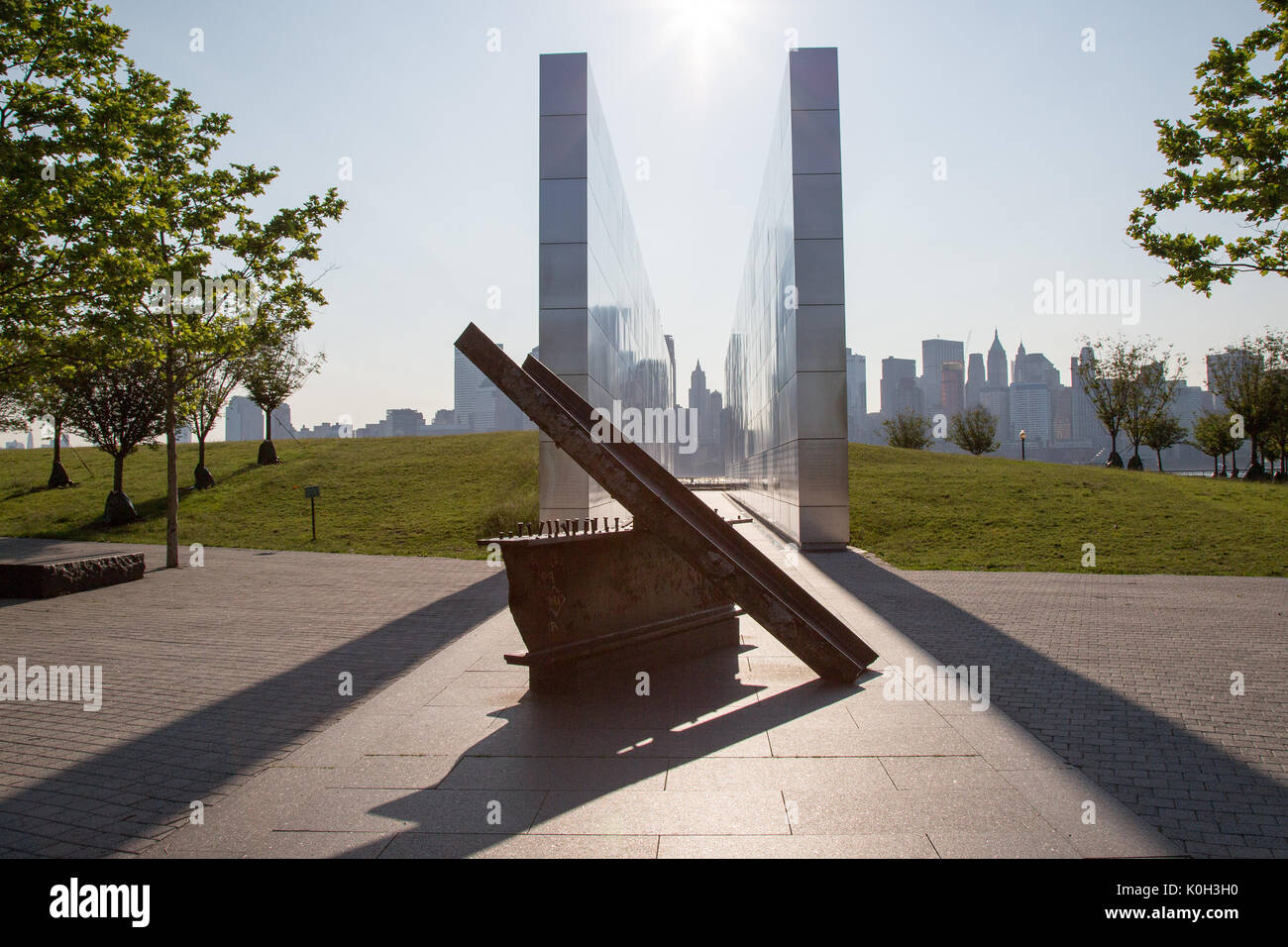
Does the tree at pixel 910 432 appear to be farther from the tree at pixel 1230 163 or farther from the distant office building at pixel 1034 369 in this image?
the distant office building at pixel 1034 369

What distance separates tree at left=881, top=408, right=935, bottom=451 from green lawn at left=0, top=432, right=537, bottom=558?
101 feet

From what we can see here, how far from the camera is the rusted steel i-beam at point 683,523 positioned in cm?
640

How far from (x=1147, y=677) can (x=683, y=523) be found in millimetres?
4683

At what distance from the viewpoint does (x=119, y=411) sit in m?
26.0

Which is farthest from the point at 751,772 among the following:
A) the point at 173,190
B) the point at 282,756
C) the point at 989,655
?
the point at 173,190

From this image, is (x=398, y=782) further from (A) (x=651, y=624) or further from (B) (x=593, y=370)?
(B) (x=593, y=370)

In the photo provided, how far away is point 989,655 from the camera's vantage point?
27.0 ft

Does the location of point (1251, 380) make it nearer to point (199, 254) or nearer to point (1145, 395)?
point (1145, 395)

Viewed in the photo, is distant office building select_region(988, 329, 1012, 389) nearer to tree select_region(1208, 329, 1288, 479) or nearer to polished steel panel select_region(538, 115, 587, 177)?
tree select_region(1208, 329, 1288, 479)

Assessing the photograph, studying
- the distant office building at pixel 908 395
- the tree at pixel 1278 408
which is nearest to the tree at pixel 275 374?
the tree at pixel 1278 408

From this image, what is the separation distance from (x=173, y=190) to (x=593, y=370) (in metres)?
9.37

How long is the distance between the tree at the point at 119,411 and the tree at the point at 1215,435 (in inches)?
2164

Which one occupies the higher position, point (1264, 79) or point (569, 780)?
point (1264, 79)

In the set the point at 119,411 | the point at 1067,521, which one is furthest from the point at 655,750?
the point at 119,411
